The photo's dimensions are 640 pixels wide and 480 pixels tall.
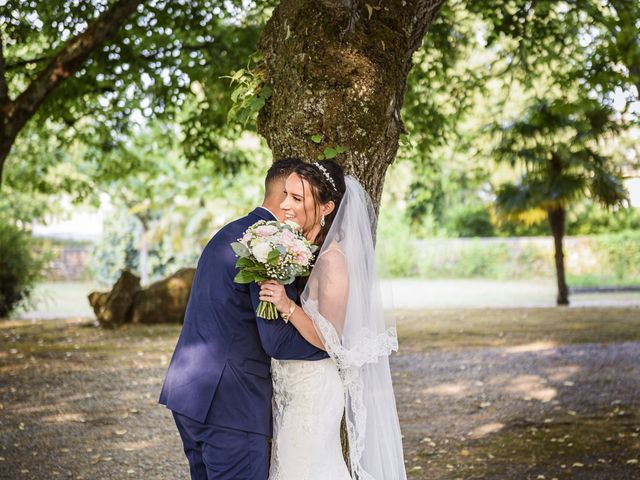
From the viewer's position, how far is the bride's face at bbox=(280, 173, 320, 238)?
3896 millimetres

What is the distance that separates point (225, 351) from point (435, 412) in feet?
20.2

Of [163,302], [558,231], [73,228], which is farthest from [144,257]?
[73,228]

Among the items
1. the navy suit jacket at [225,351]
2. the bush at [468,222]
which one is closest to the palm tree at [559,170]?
the navy suit jacket at [225,351]

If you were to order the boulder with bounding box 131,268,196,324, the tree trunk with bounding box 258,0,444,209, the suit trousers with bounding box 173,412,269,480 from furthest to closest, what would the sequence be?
the boulder with bounding box 131,268,196,324, the tree trunk with bounding box 258,0,444,209, the suit trousers with bounding box 173,412,269,480

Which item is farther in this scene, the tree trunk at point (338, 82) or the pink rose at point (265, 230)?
the tree trunk at point (338, 82)

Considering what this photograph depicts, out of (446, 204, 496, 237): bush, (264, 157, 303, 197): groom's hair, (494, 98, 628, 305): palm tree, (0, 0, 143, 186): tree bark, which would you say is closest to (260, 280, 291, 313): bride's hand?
(264, 157, 303, 197): groom's hair

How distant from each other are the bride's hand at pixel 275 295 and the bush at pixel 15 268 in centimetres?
1773

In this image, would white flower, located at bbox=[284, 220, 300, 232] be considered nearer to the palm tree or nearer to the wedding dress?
the wedding dress

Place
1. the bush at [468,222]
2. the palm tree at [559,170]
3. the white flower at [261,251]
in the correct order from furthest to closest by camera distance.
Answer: the bush at [468,222] < the palm tree at [559,170] < the white flower at [261,251]

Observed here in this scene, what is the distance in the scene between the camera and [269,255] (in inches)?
136

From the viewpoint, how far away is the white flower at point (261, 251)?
3.45 metres

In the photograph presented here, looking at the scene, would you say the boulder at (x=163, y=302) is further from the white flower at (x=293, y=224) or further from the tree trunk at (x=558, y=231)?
the white flower at (x=293, y=224)

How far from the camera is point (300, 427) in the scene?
3875 mm

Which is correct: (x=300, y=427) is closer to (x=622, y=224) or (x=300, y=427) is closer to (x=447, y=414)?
(x=447, y=414)
